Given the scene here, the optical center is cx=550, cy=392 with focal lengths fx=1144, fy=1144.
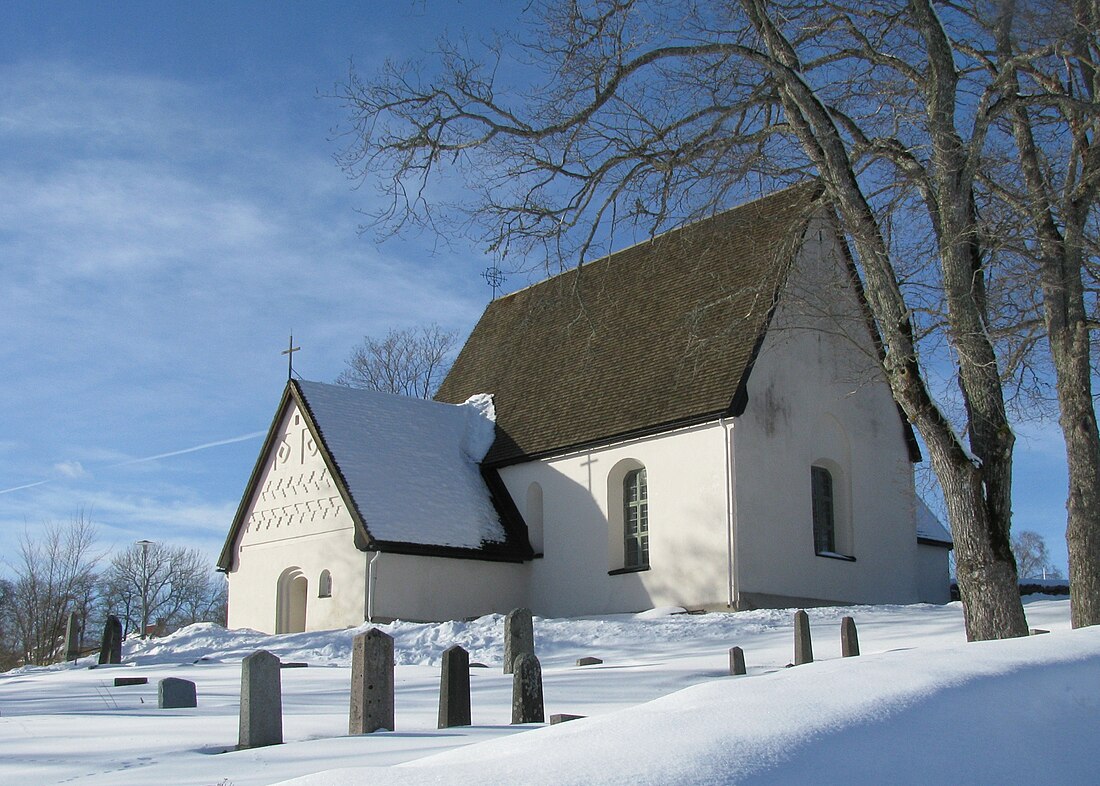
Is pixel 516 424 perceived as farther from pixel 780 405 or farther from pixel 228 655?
pixel 228 655

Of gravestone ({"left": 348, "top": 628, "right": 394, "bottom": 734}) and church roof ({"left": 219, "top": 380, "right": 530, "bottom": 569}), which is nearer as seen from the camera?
gravestone ({"left": 348, "top": 628, "right": 394, "bottom": 734})

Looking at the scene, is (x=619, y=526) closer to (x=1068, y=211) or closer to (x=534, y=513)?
(x=534, y=513)

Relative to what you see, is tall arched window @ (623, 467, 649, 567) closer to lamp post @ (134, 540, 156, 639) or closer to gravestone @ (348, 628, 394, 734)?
gravestone @ (348, 628, 394, 734)

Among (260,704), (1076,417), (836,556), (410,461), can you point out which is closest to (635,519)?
(836,556)

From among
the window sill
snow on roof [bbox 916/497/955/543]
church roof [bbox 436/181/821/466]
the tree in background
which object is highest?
church roof [bbox 436/181/821/466]

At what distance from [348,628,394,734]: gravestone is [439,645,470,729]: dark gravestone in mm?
407

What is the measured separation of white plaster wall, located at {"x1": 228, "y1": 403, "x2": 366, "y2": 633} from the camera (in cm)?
2434

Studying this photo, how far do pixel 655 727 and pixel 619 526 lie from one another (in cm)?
2110

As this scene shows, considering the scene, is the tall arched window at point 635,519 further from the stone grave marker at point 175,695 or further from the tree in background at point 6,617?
the tree in background at point 6,617

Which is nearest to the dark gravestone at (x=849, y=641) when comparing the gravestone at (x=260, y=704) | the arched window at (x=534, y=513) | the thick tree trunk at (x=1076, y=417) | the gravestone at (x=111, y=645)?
the thick tree trunk at (x=1076, y=417)

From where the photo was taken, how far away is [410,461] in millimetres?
26281

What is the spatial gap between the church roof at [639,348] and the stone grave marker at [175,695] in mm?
11547

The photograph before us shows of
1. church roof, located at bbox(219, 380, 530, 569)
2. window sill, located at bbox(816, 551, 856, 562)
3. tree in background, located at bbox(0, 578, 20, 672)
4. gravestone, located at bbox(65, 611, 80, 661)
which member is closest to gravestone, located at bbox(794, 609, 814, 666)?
window sill, located at bbox(816, 551, 856, 562)

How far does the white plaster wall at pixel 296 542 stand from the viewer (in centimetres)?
2434
